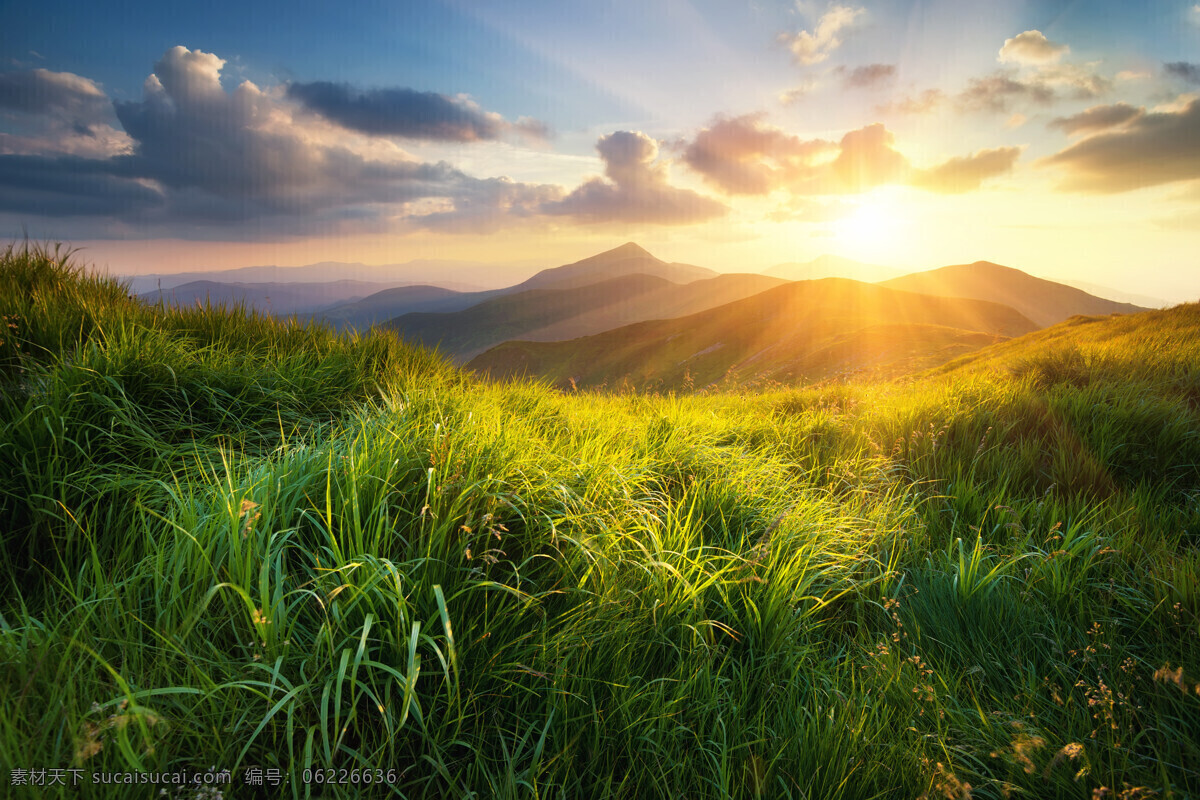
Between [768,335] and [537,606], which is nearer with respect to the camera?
[537,606]

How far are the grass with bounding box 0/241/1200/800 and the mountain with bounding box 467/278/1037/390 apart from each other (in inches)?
1941

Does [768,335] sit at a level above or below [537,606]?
above

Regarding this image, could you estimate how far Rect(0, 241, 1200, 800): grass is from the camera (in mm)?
1815

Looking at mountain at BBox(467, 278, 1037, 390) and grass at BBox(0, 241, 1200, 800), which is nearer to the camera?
grass at BBox(0, 241, 1200, 800)

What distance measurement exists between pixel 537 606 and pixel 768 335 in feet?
299

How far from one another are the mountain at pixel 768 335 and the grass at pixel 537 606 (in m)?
49.3

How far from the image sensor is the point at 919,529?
3.87 metres

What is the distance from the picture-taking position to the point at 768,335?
88.0 m

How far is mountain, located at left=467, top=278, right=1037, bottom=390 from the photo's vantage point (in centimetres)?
6175

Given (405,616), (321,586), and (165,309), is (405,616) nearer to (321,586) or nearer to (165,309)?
(321,586)

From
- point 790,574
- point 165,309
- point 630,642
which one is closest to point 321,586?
point 630,642

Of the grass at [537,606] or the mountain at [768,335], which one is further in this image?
the mountain at [768,335]

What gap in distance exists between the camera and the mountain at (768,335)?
203 ft

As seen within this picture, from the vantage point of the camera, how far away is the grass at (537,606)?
1.82m
